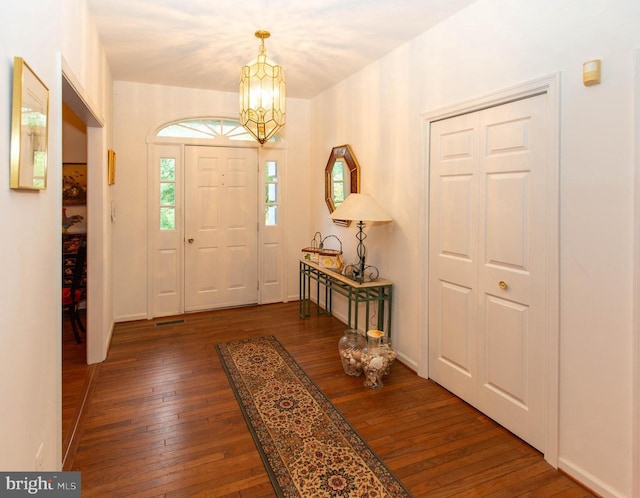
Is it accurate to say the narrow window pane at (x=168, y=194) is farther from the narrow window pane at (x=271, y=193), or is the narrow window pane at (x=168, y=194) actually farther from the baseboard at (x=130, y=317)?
the baseboard at (x=130, y=317)

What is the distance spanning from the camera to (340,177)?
4.44 metres

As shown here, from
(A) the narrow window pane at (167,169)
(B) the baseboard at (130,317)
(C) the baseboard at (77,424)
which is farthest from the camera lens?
(A) the narrow window pane at (167,169)

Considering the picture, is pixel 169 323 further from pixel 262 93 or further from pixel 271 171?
pixel 262 93

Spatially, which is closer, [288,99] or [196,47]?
[196,47]

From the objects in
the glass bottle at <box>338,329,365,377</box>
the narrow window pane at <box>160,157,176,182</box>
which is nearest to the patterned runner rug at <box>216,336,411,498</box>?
the glass bottle at <box>338,329,365,377</box>

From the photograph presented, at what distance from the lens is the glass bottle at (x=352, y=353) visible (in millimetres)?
3078

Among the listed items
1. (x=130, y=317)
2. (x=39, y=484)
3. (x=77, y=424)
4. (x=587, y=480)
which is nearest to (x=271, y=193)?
(x=130, y=317)

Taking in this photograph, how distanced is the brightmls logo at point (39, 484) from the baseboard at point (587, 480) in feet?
7.76

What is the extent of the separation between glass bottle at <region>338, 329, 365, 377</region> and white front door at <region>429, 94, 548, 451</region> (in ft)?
1.88

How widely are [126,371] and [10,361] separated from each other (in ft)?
6.82

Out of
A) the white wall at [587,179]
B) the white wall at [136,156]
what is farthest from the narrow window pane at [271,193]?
the white wall at [587,179]

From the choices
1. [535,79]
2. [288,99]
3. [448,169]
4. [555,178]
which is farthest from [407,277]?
[288,99]

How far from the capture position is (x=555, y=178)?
Answer: 6.69ft

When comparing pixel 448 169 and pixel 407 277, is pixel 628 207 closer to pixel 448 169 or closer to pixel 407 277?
pixel 448 169
